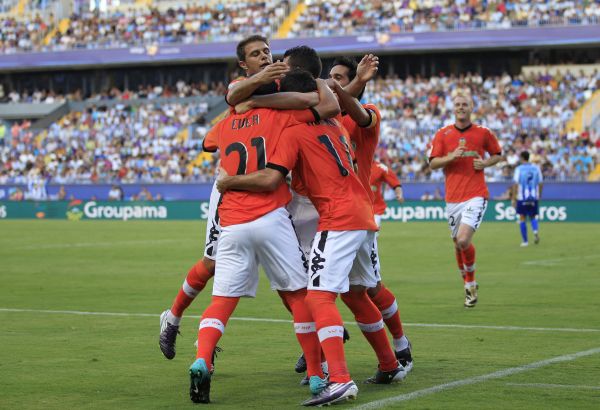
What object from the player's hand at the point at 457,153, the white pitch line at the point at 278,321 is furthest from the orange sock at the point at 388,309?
the player's hand at the point at 457,153

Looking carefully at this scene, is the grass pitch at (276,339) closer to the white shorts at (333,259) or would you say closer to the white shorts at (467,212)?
the white shorts at (333,259)

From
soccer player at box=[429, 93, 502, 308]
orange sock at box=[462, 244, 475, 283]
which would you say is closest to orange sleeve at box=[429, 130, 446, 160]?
soccer player at box=[429, 93, 502, 308]

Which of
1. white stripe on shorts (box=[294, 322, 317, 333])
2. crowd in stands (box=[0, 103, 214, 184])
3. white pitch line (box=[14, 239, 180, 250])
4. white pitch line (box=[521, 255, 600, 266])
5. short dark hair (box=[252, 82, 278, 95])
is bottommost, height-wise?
crowd in stands (box=[0, 103, 214, 184])

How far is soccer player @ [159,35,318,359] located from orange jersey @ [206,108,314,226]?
110mm

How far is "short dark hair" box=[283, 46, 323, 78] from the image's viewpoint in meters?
7.73

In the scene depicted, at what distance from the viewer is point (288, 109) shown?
24.8 ft

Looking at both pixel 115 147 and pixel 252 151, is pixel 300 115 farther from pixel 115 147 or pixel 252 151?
pixel 115 147

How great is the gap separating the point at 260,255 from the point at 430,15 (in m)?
46.0

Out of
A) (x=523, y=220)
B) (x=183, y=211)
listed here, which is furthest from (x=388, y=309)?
(x=183, y=211)

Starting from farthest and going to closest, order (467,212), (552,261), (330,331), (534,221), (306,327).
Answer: (534,221) < (552,261) < (467,212) < (306,327) < (330,331)

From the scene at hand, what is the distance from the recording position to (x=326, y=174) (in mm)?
7574

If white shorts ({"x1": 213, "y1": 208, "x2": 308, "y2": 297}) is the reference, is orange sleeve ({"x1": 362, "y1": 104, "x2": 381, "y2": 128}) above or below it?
above

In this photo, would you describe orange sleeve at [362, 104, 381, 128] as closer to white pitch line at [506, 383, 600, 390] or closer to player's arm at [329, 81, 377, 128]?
player's arm at [329, 81, 377, 128]

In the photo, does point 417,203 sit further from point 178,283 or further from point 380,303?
point 380,303
